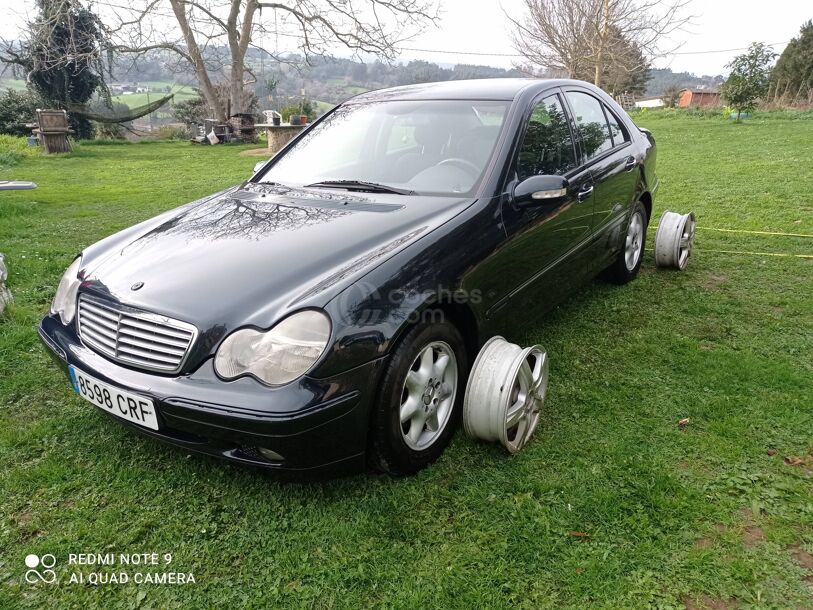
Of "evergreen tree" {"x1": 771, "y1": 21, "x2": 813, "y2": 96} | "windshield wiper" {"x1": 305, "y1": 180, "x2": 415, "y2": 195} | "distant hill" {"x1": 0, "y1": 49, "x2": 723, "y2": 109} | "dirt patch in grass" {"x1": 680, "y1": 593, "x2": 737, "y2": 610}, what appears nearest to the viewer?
"dirt patch in grass" {"x1": 680, "y1": 593, "x2": 737, "y2": 610}

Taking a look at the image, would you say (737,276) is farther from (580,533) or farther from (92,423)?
(92,423)

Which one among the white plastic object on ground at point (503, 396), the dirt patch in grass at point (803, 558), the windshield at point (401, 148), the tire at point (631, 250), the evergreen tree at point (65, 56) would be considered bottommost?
the dirt patch in grass at point (803, 558)

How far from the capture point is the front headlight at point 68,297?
8.14 ft

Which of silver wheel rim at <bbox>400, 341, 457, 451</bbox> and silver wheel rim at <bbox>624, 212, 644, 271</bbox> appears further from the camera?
silver wheel rim at <bbox>624, 212, 644, 271</bbox>

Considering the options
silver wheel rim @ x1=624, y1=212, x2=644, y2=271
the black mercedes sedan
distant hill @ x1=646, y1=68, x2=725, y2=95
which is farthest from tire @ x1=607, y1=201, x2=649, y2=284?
distant hill @ x1=646, y1=68, x2=725, y2=95

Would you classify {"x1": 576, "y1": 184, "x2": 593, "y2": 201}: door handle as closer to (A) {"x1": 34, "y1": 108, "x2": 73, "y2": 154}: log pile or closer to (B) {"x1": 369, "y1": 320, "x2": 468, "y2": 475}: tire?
(B) {"x1": 369, "y1": 320, "x2": 468, "y2": 475}: tire

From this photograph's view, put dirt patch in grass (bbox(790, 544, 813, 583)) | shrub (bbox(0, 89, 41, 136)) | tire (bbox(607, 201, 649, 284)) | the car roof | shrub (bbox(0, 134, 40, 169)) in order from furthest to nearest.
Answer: shrub (bbox(0, 89, 41, 136)) → shrub (bbox(0, 134, 40, 169)) → tire (bbox(607, 201, 649, 284)) → the car roof → dirt patch in grass (bbox(790, 544, 813, 583))

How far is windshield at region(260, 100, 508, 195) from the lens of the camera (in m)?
2.88

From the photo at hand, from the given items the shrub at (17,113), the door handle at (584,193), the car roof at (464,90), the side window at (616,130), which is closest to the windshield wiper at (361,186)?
the car roof at (464,90)

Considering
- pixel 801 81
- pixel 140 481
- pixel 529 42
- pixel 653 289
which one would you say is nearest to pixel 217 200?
pixel 140 481

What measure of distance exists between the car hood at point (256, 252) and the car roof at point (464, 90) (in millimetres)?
881

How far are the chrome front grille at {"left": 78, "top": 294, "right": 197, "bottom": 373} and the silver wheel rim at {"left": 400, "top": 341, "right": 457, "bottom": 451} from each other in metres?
0.84

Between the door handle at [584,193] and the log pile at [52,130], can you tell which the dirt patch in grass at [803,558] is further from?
the log pile at [52,130]

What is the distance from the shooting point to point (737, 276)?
464cm
